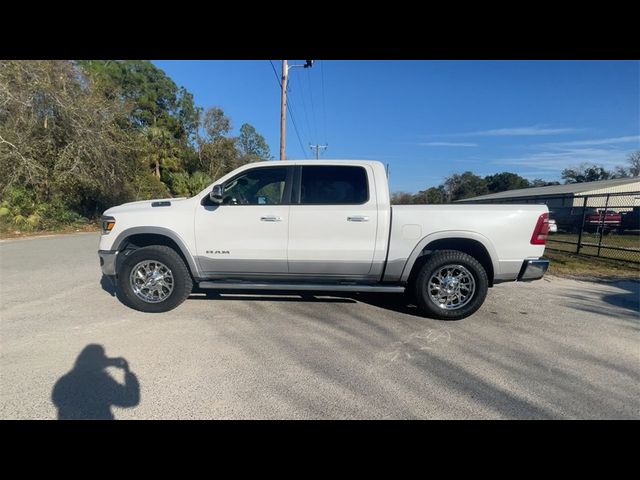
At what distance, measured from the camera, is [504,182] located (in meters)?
66.1

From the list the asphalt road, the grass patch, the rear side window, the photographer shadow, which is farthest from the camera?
the grass patch

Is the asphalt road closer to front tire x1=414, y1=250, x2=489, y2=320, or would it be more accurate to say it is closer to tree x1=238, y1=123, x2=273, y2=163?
front tire x1=414, y1=250, x2=489, y2=320

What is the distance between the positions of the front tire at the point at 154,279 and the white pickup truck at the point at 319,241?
0.01 m

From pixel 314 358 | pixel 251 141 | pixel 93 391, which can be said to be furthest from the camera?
pixel 251 141

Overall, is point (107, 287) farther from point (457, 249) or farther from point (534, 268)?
point (534, 268)

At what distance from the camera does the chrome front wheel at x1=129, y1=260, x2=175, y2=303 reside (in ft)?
13.3

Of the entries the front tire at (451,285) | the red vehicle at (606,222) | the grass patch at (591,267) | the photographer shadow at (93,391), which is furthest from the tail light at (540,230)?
the red vehicle at (606,222)

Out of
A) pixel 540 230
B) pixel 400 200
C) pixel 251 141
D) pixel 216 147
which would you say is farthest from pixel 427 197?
pixel 251 141

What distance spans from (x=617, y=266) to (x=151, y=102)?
133 ft

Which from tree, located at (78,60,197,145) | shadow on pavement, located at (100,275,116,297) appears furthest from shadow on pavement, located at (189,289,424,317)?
tree, located at (78,60,197,145)

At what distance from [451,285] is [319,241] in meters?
1.86

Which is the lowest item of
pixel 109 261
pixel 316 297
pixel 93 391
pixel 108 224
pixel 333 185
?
pixel 93 391

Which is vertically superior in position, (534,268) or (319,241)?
(319,241)
